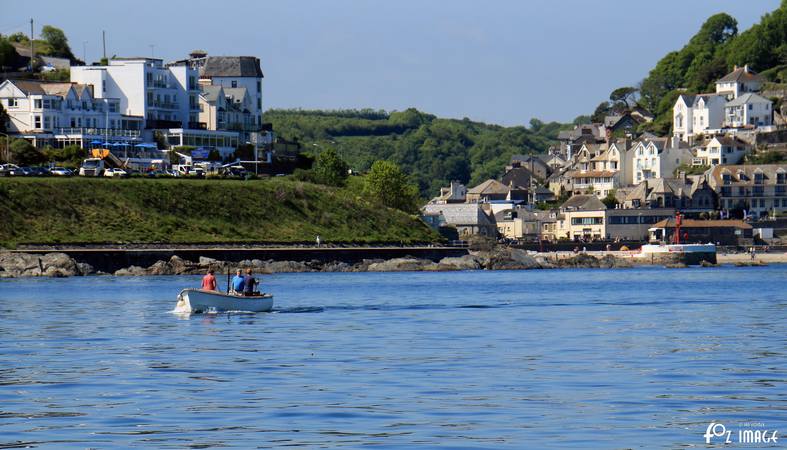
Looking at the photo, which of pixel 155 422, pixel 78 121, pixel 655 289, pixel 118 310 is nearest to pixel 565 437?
pixel 155 422

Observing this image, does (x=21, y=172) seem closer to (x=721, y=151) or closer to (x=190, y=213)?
(x=190, y=213)

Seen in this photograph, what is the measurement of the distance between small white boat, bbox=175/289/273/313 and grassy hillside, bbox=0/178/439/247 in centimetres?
5313

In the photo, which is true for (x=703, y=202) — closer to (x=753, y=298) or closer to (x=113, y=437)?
(x=753, y=298)

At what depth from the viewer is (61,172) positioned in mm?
120688

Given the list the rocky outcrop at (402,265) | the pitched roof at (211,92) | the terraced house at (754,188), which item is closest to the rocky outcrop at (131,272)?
the rocky outcrop at (402,265)

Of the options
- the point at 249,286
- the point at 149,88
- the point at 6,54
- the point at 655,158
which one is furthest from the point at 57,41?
the point at 249,286

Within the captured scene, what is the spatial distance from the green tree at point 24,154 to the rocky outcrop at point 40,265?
108 ft

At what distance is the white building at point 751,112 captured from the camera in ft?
614

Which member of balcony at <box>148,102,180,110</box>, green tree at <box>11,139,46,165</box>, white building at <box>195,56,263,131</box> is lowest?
green tree at <box>11,139,46,165</box>

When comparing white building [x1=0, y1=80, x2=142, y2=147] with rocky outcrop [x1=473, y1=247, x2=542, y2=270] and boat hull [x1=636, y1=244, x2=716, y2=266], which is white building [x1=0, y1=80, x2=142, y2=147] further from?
boat hull [x1=636, y1=244, x2=716, y2=266]

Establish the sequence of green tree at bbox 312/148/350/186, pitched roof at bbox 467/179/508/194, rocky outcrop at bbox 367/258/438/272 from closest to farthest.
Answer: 1. rocky outcrop at bbox 367/258/438/272
2. green tree at bbox 312/148/350/186
3. pitched roof at bbox 467/179/508/194

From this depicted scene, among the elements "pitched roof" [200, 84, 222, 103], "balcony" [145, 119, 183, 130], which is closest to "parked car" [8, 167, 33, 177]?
"balcony" [145, 119, 183, 130]

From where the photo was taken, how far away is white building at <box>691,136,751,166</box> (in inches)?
6988

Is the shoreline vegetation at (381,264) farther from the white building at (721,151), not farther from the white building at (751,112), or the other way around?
the white building at (751,112)
